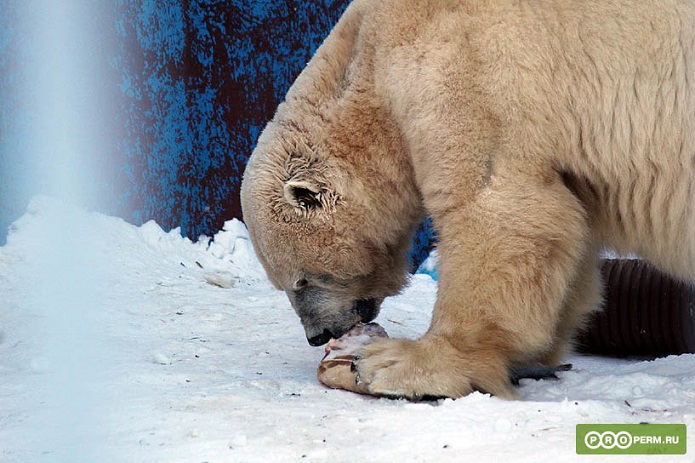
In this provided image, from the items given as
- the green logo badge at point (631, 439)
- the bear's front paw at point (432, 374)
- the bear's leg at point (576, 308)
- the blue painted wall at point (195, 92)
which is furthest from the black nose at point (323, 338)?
the blue painted wall at point (195, 92)

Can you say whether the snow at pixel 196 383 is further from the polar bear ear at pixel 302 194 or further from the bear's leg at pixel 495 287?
the polar bear ear at pixel 302 194

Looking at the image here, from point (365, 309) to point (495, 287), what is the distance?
0.83 metres

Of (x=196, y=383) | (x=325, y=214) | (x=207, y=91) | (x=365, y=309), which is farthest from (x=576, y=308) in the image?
(x=207, y=91)

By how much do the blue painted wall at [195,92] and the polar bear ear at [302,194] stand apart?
191 centimetres

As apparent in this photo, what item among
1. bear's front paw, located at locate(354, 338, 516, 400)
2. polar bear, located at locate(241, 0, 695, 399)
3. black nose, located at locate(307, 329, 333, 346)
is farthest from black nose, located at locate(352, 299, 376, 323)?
bear's front paw, located at locate(354, 338, 516, 400)

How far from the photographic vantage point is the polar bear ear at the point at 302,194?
3.16 m

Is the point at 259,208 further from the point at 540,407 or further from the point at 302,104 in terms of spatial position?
the point at 540,407

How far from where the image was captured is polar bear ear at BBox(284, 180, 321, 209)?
3160 mm

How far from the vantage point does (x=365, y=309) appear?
350 cm

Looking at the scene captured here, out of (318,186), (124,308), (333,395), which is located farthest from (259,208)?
(124,308)

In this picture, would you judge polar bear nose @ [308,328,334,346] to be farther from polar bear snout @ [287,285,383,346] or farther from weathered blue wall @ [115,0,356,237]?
weathered blue wall @ [115,0,356,237]

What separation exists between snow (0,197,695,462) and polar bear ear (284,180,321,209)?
0.61m

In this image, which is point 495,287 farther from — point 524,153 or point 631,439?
point 631,439

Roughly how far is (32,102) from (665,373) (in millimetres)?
3018
